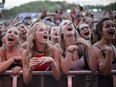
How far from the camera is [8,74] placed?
360 cm

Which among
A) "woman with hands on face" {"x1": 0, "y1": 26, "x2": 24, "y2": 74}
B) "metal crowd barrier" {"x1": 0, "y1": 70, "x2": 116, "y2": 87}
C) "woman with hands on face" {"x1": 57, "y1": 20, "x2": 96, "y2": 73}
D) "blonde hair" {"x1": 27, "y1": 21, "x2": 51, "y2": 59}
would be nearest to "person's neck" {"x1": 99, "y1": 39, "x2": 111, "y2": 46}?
"woman with hands on face" {"x1": 57, "y1": 20, "x2": 96, "y2": 73}

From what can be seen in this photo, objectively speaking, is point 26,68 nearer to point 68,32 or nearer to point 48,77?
point 48,77

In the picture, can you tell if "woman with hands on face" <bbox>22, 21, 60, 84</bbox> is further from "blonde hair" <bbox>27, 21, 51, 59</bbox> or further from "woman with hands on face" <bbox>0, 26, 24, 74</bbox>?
"woman with hands on face" <bbox>0, 26, 24, 74</bbox>

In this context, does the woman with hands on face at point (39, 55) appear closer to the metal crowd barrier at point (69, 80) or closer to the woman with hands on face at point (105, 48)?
the metal crowd barrier at point (69, 80)

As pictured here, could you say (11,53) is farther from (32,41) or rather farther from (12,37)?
(32,41)

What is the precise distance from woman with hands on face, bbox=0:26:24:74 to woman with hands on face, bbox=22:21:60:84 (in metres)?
0.17

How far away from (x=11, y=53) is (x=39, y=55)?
532 mm

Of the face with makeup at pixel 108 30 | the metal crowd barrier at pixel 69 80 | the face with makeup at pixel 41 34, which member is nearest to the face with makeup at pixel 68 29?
the face with makeup at pixel 41 34

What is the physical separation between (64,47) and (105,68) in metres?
0.89

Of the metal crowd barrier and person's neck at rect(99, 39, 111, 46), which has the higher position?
person's neck at rect(99, 39, 111, 46)

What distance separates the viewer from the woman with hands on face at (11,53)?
12.4 ft

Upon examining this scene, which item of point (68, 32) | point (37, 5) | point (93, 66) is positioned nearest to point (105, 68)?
point (93, 66)

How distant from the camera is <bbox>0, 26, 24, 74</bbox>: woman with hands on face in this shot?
149 inches

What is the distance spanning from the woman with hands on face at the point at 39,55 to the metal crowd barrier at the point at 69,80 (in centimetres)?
9
